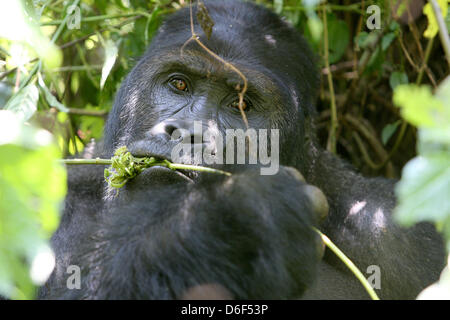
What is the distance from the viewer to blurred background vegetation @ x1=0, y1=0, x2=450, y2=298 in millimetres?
1225

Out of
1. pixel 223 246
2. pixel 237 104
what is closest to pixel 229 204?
pixel 223 246

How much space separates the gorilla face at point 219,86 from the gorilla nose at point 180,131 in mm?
245

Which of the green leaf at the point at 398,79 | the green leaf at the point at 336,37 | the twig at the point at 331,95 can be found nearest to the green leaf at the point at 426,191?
the twig at the point at 331,95

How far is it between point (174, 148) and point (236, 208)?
2.16ft

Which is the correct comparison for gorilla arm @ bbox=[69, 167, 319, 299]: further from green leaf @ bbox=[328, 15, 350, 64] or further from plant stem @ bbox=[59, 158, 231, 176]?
green leaf @ bbox=[328, 15, 350, 64]

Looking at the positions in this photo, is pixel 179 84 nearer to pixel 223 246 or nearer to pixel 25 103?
pixel 25 103

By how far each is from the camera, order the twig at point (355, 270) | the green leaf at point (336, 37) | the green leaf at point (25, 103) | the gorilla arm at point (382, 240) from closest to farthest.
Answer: the twig at point (355, 270) < the green leaf at point (25, 103) < the gorilla arm at point (382, 240) < the green leaf at point (336, 37)

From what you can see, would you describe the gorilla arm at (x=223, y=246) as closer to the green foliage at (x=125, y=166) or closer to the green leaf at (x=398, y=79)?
the green foliage at (x=125, y=166)

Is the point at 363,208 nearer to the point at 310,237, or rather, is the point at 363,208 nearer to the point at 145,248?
the point at 310,237

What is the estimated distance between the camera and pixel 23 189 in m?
1.22

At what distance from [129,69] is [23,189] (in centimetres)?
292

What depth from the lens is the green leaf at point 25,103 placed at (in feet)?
9.50

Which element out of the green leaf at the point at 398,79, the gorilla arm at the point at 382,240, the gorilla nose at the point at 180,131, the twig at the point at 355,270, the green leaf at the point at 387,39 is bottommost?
the gorilla arm at the point at 382,240

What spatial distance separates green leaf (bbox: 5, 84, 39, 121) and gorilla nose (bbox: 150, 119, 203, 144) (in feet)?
2.35
